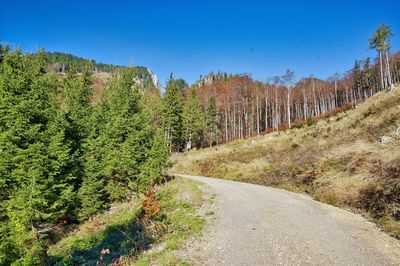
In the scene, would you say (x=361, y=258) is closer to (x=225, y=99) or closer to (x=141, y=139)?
(x=141, y=139)

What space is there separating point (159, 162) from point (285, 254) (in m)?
17.6

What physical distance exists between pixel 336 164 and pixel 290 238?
1402cm

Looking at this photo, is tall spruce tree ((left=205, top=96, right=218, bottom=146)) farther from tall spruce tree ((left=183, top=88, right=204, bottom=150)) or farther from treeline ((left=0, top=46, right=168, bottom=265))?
treeline ((left=0, top=46, right=168, bottom=265))

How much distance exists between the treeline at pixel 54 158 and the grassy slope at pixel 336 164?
1092cm

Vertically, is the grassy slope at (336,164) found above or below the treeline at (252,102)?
below

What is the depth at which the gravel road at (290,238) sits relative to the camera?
31.1 feet

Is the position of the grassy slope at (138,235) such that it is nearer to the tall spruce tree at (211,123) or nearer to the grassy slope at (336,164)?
the grassy slope at (336,164)

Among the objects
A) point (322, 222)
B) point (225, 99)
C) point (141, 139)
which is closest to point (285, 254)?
point (322, 222)

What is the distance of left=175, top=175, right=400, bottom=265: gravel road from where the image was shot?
Result: 9.47m

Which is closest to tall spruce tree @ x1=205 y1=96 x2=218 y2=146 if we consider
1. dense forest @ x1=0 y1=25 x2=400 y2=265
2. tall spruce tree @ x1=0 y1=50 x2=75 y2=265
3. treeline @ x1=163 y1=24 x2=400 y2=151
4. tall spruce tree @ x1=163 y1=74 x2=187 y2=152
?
treeline @ x1=163 y1=24 x2=400 y2=151

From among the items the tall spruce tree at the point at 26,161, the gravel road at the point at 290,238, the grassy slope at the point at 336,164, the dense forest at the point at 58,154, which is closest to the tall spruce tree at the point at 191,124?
the grassy slope at the point at 336,164

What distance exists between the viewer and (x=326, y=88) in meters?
96.1

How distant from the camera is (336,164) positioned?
23.2 m

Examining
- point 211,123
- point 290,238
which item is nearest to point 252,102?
point 211,123
